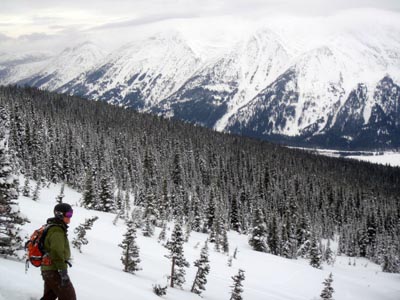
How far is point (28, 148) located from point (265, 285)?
73.1 m

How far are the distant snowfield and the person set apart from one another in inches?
77.2

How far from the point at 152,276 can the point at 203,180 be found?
4281 inches

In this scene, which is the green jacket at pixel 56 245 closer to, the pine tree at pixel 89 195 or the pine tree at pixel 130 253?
the pine tree at pixel 130 253

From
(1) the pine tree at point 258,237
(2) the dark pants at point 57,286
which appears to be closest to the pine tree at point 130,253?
(2) the dark pants at point 57,286

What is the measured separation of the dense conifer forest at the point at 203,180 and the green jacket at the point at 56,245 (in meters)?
36.9

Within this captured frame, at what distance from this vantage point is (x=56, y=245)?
8359 millimetres

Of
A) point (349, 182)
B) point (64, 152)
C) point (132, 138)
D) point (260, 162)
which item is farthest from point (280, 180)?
point (64, 152)

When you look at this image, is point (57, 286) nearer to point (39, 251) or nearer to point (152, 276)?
point (39, 251)

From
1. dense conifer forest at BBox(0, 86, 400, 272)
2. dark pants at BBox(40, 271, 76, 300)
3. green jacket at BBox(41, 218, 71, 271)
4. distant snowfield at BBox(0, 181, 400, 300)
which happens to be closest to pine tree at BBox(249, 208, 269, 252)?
dense conifer forest at BBox(0, 86, 400, 272)

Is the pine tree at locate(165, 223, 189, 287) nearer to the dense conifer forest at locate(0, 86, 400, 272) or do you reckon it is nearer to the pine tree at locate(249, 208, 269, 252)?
the dense conifer forest at locate(0, 86, 400, 272)

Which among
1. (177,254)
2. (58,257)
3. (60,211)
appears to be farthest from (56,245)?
(177,254)

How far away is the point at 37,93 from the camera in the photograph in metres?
186

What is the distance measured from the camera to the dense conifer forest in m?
69.9

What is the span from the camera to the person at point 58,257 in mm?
8406
